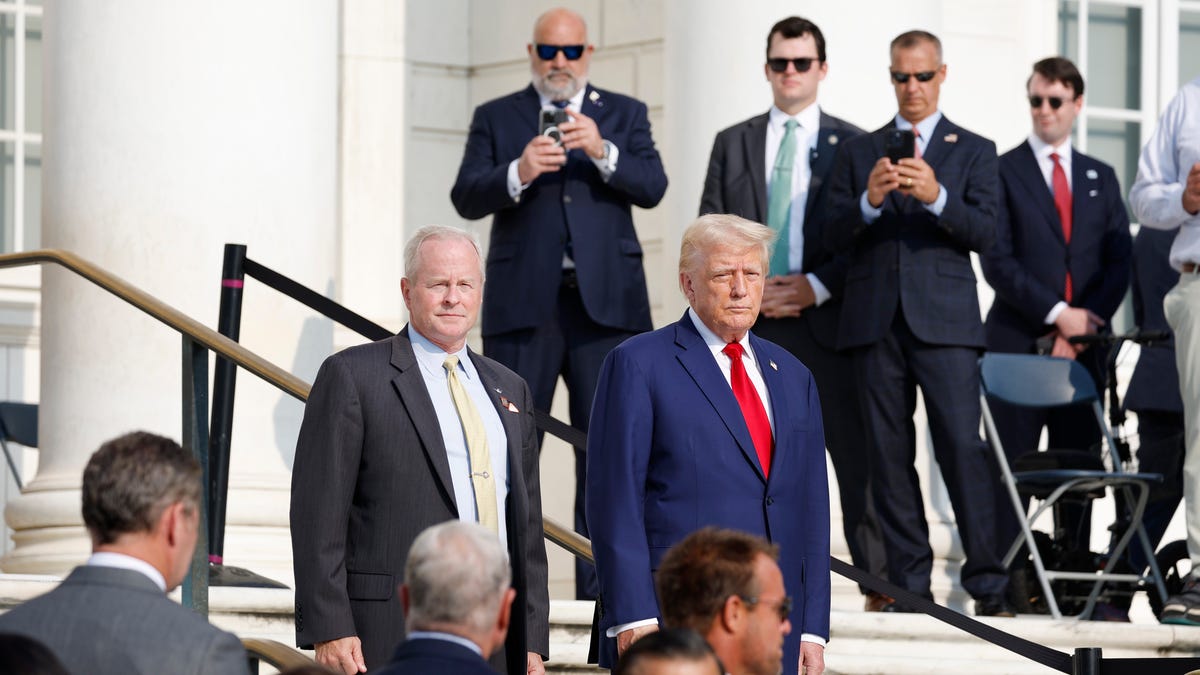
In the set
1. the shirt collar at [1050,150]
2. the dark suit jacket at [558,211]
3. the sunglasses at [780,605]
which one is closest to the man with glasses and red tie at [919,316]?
the dark suit jacket at [558,211]

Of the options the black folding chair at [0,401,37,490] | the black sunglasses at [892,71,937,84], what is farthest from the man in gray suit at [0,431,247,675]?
the black folding chair at [0,401,37,490]

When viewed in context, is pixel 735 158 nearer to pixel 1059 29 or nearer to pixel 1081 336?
pixel 1081 336

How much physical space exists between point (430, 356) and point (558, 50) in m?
3.04

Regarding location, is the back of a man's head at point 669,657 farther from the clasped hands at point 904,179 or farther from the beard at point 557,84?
the beard at point 557,84

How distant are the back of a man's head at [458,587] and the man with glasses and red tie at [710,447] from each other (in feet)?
5.08

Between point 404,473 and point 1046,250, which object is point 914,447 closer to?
point 1046,250

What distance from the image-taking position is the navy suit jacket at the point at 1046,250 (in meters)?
9.39

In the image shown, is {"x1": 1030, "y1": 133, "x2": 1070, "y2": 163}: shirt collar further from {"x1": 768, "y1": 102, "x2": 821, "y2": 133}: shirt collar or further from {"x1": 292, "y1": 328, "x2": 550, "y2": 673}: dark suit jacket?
{"x1": 292, "y1": 328, "x2": 550, "y2": 673}: dark suit jacket

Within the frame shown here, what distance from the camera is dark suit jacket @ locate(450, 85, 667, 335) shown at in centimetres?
841

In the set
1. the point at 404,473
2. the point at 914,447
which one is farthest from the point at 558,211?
the point at 404,473

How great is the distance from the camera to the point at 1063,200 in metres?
9.58

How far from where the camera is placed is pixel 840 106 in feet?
31.8

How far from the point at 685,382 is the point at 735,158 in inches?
121

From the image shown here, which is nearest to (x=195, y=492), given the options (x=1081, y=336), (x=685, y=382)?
(x=685, y=382)
